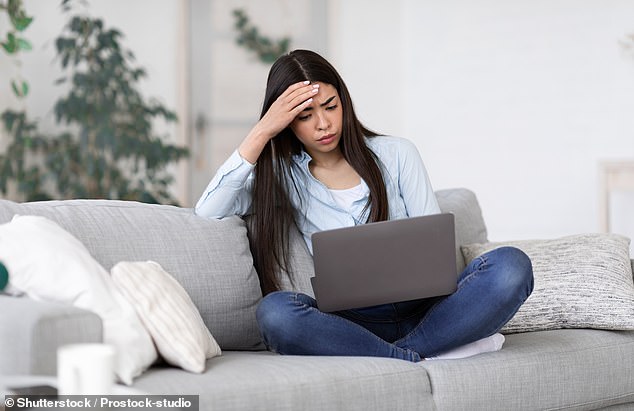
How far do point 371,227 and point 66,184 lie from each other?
3017 mm

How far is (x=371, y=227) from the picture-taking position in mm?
1954

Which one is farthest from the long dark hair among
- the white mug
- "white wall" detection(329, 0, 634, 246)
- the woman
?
"white wall" detection(329, 0, 634, 246)

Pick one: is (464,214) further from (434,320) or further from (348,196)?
(434,320)

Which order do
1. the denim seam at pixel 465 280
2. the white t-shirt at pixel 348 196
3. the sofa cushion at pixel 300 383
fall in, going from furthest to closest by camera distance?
the white t-shirt at pixel 348 196 → the denim seam at pixel 465 280 → the sofa cushion at pixel 300 383

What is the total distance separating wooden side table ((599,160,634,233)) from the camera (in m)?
4.69

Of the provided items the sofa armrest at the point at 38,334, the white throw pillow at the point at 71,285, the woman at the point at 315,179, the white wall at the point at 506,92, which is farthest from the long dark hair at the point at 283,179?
the white wall at the point at 506,92

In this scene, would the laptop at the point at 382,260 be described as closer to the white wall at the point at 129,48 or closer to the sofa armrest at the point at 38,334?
the sofa armrest at the point at 38,334

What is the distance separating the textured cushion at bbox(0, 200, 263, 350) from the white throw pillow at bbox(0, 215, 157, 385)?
1.15 feet

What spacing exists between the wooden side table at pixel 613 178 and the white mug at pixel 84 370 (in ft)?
13.2

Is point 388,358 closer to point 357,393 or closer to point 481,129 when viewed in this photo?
point 357,393

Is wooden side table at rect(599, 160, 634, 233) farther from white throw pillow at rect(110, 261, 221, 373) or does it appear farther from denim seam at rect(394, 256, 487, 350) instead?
white throw pillow at rect(110, 261, 221, 373)

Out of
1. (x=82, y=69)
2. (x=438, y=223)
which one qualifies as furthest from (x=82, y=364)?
(x=82, y=69)

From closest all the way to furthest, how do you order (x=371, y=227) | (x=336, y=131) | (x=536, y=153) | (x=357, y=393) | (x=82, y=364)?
(x=82, y=364)
(x=357, y=393)
(x=371, y=227)
(x=336, y=131)
(x=536, y=153)

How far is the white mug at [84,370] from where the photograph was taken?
109 cm
